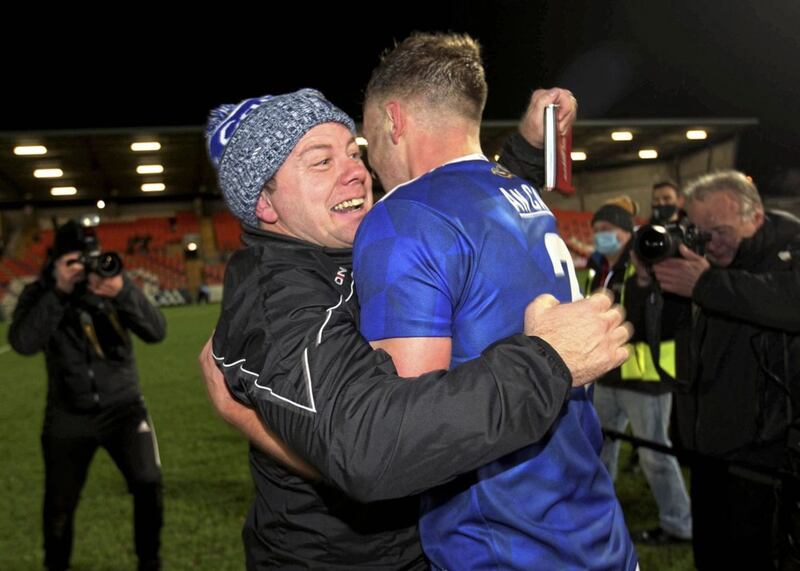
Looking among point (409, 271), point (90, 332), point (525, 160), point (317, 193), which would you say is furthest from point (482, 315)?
point (90, 332)

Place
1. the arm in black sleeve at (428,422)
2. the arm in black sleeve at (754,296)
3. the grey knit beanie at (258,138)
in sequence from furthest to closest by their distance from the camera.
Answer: the arm in black sleeve at (754,296) < the grey knit beanie at (258,138) < the arm in black sleeve at (428,422)

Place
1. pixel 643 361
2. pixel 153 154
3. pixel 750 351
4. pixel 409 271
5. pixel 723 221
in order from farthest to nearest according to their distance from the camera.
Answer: pixel 153 154 < pixel 643 361 < pixel 723 221 < pixel 750 351 < pixel 409 271

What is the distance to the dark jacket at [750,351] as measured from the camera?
2885 millimetres

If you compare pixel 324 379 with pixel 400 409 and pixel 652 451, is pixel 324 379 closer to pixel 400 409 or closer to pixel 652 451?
pixel 400 409

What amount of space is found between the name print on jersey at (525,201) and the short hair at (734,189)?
77.0 inches

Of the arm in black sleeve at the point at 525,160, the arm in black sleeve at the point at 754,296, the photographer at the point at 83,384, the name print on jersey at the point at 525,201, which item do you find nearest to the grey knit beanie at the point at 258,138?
the name print on jersey at the point at 525,201

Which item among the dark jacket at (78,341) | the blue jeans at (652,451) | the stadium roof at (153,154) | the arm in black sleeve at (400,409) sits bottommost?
the blue jeans at (652,451)

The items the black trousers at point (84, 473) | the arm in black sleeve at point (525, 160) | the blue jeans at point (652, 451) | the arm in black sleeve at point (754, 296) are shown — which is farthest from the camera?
the blue jeans at point (652, 451)

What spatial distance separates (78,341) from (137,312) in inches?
13.9

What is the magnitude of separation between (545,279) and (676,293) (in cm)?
191

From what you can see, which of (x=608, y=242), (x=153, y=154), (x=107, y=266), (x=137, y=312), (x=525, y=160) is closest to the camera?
(x=525, y=160)

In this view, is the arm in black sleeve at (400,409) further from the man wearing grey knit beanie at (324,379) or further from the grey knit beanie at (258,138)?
the grey knit beanie at (258,138)

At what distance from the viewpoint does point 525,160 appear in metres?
2.39

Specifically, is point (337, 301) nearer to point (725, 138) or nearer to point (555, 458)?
point (555, 458)
